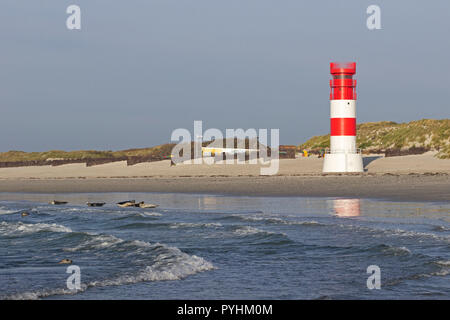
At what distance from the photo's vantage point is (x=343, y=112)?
27000 millimetres

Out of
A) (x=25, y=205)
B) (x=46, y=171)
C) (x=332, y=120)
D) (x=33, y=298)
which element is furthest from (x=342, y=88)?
(x=46, y=171)

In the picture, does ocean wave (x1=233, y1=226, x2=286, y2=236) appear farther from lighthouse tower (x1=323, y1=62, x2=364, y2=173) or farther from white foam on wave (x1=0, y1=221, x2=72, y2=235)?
lighthouse tower (x1=323, y1=62, x2=364, y2=173)

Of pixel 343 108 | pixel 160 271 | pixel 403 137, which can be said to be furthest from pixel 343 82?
pixel 403 137

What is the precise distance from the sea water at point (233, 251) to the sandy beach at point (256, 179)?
4018 millimetres

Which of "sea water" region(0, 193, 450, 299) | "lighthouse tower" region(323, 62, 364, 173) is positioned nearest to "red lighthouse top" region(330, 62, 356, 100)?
"lighthouse tower" region(323, 62, 364, 173)

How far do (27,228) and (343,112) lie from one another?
51.1 ft

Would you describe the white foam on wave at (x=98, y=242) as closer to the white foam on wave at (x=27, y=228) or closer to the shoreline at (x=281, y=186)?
the white foam on wave at (x=27, y=228)

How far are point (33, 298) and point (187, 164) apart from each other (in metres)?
31.9

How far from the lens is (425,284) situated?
8047 millimetres

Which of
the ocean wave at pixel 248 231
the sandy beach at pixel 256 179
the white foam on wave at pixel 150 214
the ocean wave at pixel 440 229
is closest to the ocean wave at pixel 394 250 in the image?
the ocean wave at pixel 440 229

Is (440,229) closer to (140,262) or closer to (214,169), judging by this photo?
(140,262)

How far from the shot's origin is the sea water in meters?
8.05

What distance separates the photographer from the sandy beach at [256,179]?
75.0ft
